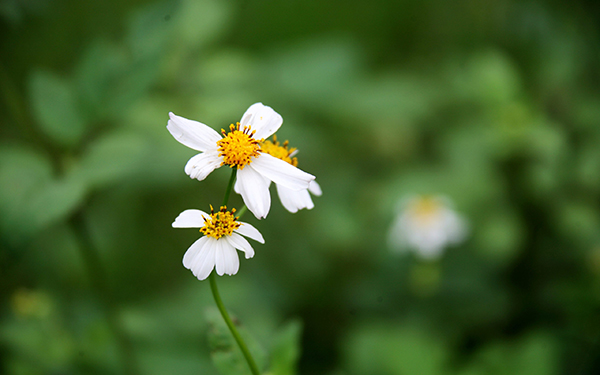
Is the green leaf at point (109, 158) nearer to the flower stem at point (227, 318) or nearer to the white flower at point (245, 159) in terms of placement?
the white flower at point (245, 159)

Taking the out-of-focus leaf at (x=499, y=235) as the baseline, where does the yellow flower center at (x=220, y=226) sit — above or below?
below

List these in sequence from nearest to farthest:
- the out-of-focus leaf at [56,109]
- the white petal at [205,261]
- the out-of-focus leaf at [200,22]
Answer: the white petal at [205,261]
the out-of-focus leaf at [56,109]
the out-of-focus leaf at [200,22]

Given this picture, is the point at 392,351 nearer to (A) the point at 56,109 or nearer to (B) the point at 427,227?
(B) the point at 427,227

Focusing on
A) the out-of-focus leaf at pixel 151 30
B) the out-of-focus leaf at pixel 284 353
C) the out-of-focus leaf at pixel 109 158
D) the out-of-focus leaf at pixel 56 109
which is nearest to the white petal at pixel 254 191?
the out-of-focus leaf at pixel 284 353

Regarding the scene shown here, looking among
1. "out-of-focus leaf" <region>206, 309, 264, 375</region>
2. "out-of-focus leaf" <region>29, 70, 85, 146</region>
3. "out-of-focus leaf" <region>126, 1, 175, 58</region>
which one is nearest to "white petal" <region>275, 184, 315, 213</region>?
"out-of-focus leaf" <region>206, 309, 264, 375</region>

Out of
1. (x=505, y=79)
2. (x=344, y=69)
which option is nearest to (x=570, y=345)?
(x=505, y=79)

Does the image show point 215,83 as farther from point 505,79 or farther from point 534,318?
point 534,318
